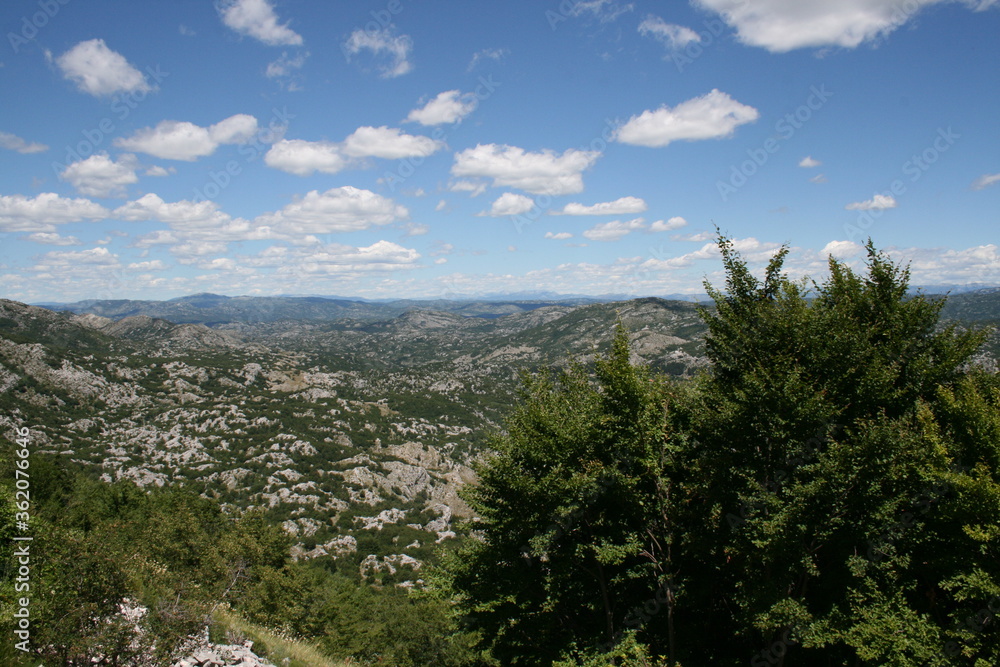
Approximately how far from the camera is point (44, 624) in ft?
32.8

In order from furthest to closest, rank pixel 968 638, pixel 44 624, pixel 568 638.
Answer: pixel 568 638 → pixel 968 638 → pixel 44 624

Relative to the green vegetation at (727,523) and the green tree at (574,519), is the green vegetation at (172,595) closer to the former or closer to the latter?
the green vegetation at (727,523)

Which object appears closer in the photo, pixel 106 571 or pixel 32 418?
pixel 106 571

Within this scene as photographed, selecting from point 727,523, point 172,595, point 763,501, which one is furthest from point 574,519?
point 172,595

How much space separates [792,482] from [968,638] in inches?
227

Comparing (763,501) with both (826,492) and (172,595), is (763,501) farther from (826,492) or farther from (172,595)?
(172,595)

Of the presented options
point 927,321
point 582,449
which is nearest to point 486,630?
point 582,449

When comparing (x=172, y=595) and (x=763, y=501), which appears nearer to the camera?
(x=172, y=595)

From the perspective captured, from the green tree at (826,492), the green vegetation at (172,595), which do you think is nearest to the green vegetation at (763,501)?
the green tree at (826,492)

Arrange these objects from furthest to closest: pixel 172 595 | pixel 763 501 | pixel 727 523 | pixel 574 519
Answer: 1. pixel 574 519
2. pixel 727 523
3. pixel 763 501
4. pixel 172 595

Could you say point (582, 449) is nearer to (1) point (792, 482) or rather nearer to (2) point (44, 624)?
(1) point (792, 482)

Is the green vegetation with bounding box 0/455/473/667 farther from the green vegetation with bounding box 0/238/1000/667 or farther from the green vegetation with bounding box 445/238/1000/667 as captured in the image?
the green vegetation with bounding box 445/238/1000/667

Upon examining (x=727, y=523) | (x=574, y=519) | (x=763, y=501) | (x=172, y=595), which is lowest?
(x=574, y=519)

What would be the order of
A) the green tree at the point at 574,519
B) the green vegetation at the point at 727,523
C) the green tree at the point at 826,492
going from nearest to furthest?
the green vegetation at the point at 727,523 → the green tree at the point at 826,492 → the green tree at the point at 574,519
